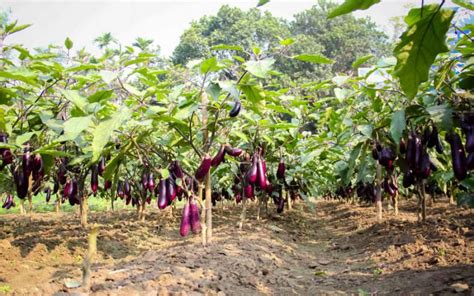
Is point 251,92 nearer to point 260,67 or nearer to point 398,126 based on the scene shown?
point 260,67

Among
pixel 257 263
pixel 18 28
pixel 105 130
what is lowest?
pixel 257 263

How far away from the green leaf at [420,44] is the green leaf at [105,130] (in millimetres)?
1117

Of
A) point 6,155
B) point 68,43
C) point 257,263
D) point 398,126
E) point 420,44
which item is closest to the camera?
point 420,44

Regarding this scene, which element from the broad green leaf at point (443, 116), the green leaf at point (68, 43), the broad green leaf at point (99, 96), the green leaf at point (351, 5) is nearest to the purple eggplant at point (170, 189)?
the broad green leaf at point (99, 96)

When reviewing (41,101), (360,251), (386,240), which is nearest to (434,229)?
(386,240)

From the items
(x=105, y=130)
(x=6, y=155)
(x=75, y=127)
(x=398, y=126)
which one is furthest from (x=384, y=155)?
(x=6, y=155)

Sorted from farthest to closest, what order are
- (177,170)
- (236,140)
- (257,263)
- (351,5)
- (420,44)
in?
1. (236,140)
2. (257,263)
3. (177,170)
4. (420,44)
5. (351,5)

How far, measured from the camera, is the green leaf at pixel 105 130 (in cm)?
154

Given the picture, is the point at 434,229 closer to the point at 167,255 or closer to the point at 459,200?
the point at 459,200

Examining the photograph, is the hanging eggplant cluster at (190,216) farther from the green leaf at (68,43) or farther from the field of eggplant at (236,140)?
the green leaf at (68,43)

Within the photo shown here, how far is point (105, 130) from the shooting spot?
160 cm

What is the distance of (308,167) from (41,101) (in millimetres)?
3518

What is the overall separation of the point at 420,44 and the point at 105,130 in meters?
1.22

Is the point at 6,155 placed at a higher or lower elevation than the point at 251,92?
lower
